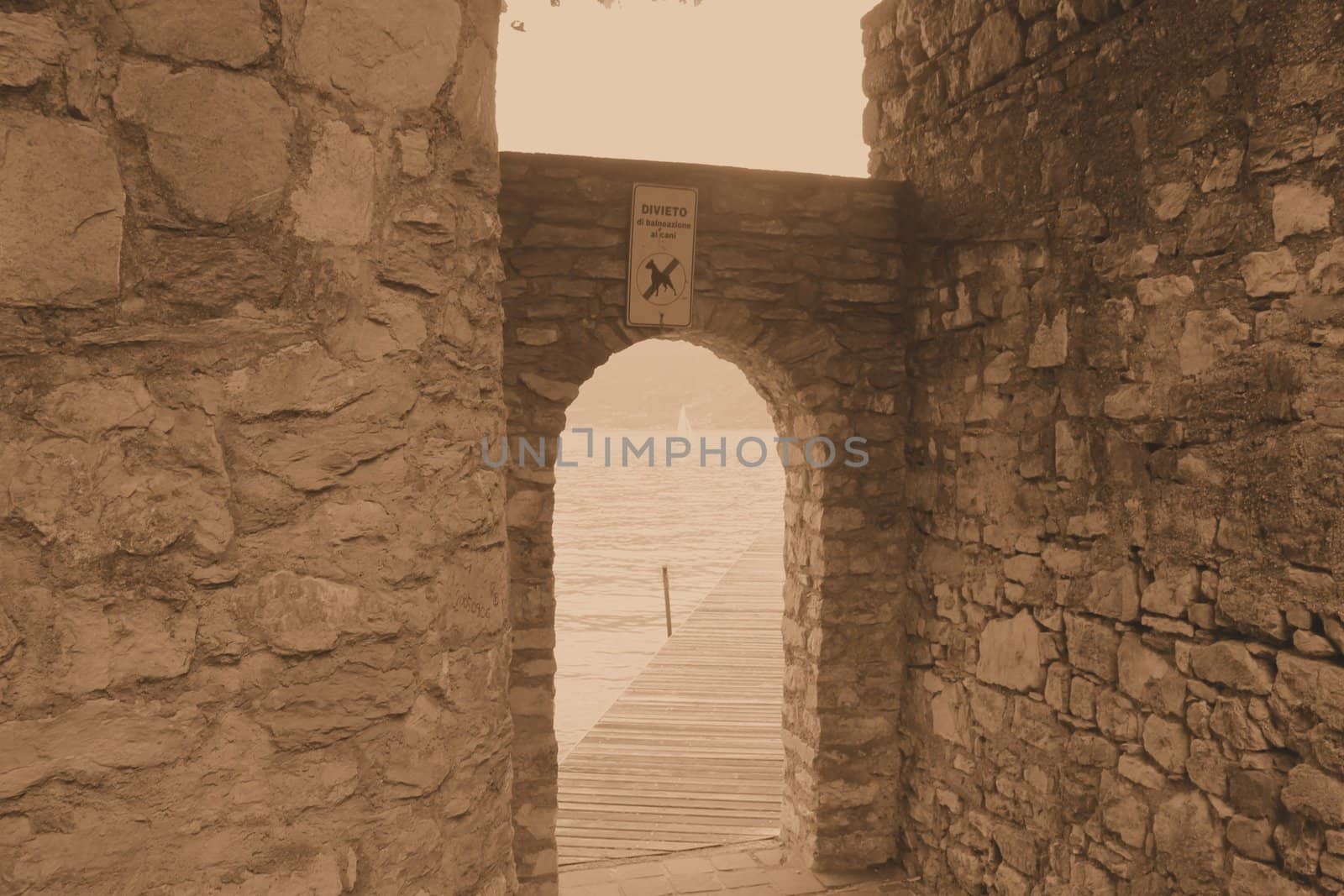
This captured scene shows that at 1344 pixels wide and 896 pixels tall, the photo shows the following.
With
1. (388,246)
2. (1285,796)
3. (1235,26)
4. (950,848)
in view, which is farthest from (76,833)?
(950,848)

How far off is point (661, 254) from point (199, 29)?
9.96ft

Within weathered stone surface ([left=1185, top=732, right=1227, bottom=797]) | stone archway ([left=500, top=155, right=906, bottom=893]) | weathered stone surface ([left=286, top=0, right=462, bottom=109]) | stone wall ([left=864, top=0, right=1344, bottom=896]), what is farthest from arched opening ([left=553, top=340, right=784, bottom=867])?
weathered stone surface ([left=286, top=0, right=462, bottom=109])

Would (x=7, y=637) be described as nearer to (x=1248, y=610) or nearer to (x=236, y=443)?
(x=236, y=443)

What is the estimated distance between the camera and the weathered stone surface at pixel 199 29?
1164 millimetres

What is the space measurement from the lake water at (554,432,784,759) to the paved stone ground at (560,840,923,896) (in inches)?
58.4

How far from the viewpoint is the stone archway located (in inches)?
163

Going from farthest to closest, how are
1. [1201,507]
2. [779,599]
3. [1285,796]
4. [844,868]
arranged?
[779,599], [844,868], [1201,507], [1285,796]

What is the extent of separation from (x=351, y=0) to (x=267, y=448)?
609mm

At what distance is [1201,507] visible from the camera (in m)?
2.83

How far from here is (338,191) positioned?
1.30m

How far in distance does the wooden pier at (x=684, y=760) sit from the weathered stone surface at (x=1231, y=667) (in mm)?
2958

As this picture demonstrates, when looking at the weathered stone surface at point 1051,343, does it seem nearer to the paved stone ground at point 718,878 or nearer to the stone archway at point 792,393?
the stone archway at point 792,393

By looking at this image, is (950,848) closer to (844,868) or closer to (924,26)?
(844,868)

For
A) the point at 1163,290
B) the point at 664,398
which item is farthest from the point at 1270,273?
the point at 664,398
